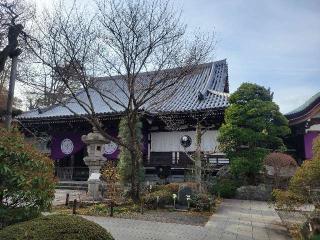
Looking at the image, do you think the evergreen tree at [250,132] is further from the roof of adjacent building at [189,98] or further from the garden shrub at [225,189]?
the roof of adjacent building at [189,98]

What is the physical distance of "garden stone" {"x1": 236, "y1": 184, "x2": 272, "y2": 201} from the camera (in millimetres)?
17734

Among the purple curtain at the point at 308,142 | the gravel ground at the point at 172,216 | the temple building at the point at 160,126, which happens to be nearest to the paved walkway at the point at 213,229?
the gravel ground at the point at 172,216

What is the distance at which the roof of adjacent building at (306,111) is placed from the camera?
2161cm

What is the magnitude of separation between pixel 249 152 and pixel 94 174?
8.20 metres

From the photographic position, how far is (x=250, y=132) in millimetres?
18469

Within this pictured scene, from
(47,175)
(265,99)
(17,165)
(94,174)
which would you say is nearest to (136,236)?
(47,175)

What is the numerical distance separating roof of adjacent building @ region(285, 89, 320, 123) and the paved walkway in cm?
1057

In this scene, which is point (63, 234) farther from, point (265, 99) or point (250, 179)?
point (265, 99)

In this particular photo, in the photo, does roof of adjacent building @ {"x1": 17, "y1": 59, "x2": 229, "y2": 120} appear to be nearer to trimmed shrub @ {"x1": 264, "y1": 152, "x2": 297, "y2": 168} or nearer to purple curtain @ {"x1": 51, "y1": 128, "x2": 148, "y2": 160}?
purple curtain @ {"x1": 51, "y1": 128, "x2": 148, "y2": 160}

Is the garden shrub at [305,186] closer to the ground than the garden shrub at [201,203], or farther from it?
farther from it

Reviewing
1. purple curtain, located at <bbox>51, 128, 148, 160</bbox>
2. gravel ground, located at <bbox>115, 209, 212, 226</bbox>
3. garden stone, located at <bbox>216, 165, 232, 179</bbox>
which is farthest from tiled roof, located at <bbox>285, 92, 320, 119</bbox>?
purple curtain, located at <bbox>51, 128, 148, 160</bbox>

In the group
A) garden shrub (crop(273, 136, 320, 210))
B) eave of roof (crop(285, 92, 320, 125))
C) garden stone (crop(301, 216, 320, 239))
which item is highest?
eave of roof (crop(285, 92, 320, 125))

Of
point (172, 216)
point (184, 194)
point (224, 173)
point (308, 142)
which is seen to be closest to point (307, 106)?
point (308, 142)

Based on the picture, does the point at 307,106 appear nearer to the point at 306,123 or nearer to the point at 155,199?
the point at 306,123
